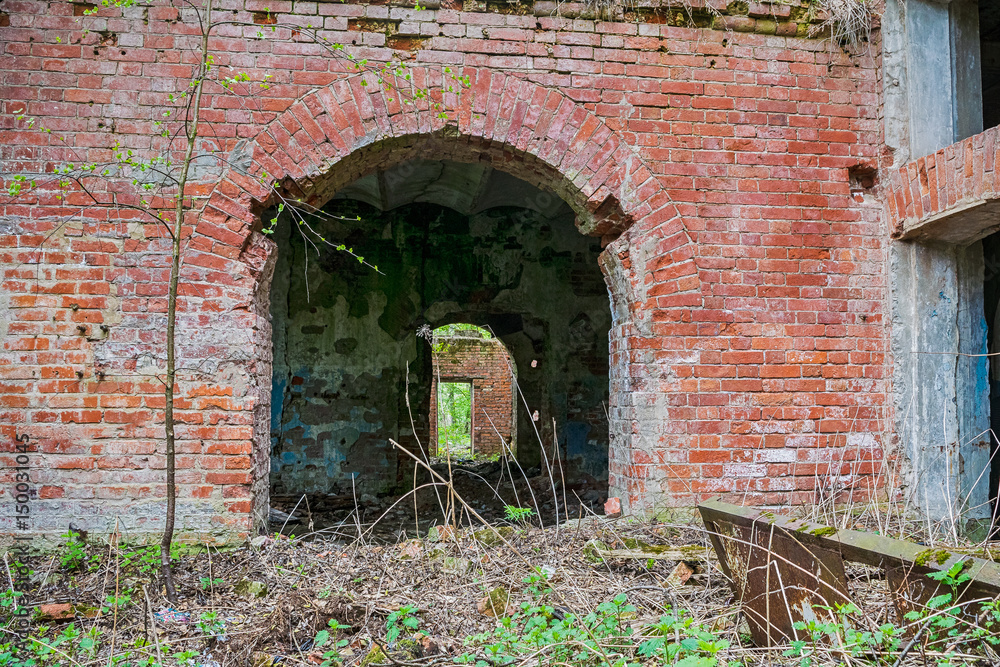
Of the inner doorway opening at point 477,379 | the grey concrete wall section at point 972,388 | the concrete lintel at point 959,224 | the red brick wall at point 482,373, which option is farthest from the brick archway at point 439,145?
the red brick wall at point 482,373

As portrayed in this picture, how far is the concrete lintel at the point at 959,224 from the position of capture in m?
3.73

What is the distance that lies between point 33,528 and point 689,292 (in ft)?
12.5

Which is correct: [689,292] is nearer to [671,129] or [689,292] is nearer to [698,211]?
[698,211]

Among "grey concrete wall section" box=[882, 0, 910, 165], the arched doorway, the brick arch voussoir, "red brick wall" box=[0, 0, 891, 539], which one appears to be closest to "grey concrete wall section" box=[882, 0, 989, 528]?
"grey concrete wall section" box=[882, 0, 910, 165]

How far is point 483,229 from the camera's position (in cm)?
828

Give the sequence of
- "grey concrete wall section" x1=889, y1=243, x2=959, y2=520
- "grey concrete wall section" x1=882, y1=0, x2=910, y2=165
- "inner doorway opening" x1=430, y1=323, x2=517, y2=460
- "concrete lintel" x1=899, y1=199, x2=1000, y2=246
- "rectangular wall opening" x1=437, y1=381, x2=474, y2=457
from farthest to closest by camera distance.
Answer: "rectangular wall opening" x1=437, y1=381, x2=474, y2=457, "inner doorway opening" x1=430, y1=323, x2=517, y2=460, "grey concrete wall section" x1=882, y1=0, x2=910, y2=165, "grey concrete wall section" x1=889, y1=243, x2=959, y2=520, "concrete lintel" x1=899, y1=199, x2=1000, y2=246

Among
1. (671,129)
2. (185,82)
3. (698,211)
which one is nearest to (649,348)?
(698,211)

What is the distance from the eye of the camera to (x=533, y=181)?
14.4 ft

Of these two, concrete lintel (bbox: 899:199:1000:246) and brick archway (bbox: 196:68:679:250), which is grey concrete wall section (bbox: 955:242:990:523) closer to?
concrete lintel (bbox: 899:199:1000:246)

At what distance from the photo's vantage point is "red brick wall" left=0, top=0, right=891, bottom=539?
3.62 meters

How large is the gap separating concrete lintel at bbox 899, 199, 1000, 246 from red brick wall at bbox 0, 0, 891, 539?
0.67 feet

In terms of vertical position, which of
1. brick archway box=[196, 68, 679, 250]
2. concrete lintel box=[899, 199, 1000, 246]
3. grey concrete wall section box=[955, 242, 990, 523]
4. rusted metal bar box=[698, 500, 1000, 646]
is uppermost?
brick archway box=[196, 68, 679, 250]

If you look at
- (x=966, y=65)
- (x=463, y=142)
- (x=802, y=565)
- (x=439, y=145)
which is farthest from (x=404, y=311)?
(x=802, y=565)

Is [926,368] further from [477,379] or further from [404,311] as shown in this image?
[477,379]
